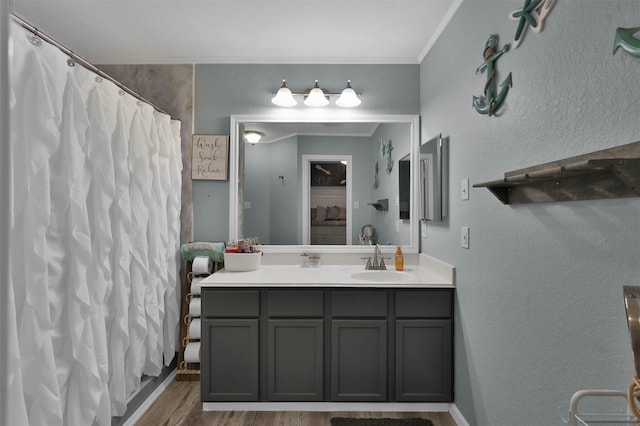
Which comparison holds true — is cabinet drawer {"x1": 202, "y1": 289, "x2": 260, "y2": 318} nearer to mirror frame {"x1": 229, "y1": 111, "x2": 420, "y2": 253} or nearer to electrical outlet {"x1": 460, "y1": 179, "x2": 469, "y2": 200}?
mirror frame {"x1": 229, "y1": 111, "x2": 420, "y2": 253}

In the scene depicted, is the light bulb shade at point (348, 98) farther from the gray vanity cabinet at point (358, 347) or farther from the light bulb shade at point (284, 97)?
the gray vanity cabinet at point (358, 347)

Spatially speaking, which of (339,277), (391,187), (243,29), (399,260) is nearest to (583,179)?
(339,277)

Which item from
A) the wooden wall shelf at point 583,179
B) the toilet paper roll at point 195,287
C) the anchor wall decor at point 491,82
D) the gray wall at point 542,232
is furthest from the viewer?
the toilet paper roll at point 195,287

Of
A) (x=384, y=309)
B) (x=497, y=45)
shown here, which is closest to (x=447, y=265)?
(x=384, y=309)

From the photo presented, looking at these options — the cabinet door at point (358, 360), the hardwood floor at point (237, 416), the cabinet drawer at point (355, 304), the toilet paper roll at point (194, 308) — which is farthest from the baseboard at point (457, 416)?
the toilet paper roll at point (194, 308)

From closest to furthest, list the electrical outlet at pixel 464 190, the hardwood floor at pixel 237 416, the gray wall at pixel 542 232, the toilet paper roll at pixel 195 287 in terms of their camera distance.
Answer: the gray wall at pixel 542 232
the electrical outlet at pixel 464 190
the hardwood floor at pixel 237 416
the toilet paper roll at pixel 195 287

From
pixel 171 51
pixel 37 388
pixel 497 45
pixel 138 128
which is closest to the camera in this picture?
pixel 37 388

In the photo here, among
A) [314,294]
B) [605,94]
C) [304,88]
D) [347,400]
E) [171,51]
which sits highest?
[171,51]

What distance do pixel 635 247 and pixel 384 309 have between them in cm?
153

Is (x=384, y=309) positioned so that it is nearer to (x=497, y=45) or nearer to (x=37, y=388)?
(x=497, y=45)

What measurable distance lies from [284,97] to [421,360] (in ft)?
6.85

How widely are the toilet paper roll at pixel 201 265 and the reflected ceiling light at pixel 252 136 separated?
0.98 m

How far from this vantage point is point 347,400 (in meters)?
2.37

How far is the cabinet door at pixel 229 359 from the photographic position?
7.79 feet
